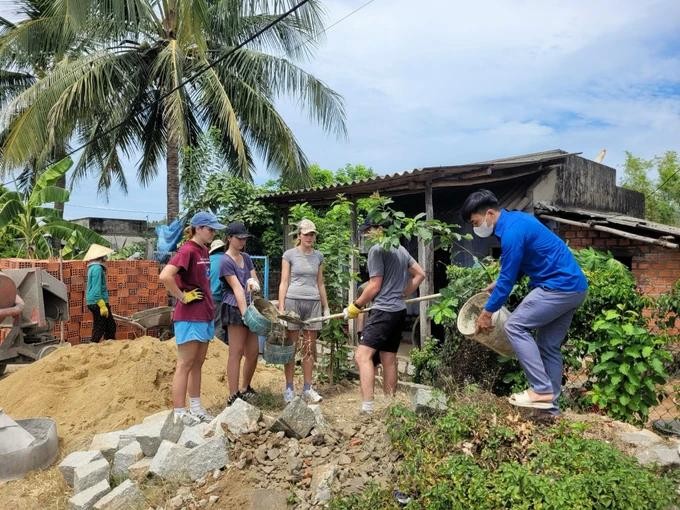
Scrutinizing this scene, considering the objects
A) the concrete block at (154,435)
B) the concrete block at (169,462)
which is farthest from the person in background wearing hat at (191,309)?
the concrete block at (169,462)

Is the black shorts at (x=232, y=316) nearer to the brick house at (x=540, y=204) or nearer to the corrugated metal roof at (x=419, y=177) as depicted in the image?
the brick house at (x=540, y=204)

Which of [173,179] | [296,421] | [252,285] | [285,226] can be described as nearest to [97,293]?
[285,226]

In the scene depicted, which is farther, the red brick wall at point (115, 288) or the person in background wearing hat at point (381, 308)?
the red brick wall at point (115, 288)

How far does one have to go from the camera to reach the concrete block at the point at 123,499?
3482 millimetres

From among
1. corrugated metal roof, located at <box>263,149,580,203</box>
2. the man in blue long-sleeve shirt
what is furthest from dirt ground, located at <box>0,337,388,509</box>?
corrugated metal roof, located at <box>263,149,580,203</box>

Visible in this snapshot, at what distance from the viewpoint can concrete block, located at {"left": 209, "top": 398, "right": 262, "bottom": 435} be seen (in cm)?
408

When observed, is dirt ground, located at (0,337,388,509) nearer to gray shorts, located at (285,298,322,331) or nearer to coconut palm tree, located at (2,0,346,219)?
gray shorts, located at (285,298,322,331)

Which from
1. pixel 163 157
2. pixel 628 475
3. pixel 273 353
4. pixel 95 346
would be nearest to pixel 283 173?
pixel 163 157

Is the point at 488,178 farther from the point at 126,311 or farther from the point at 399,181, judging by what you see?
the point at 126,311

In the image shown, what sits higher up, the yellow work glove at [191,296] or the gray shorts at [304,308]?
the yellow work glove at [191,296]

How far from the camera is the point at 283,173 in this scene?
14.0 meters

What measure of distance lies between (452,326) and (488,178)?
370 centimetres

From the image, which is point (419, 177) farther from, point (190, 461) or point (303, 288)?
point (190, 461)

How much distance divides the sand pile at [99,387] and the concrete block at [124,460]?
1.07 meters
